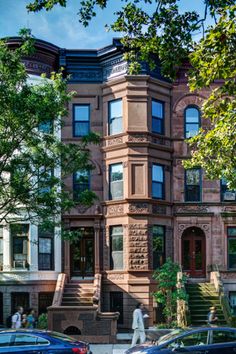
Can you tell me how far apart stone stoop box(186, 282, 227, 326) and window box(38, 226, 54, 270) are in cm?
661

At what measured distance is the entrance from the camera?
30516 mm

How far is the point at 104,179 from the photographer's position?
30.8 metres

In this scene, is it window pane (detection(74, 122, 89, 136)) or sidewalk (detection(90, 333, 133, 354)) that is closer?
sidewalk (detection(90, 333, 133, 354))

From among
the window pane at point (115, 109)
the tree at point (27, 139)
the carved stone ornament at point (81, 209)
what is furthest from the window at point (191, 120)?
the tree at point (27, 139)

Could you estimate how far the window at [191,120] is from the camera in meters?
31.7

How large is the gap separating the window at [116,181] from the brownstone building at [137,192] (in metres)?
0.05

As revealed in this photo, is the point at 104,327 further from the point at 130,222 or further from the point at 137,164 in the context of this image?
the point at 137,164

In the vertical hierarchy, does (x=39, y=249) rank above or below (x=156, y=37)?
below

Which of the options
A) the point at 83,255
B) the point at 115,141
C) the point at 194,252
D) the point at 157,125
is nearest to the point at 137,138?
the point at 115,141

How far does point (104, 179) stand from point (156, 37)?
15576 mm

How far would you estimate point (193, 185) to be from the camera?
31.5 metres

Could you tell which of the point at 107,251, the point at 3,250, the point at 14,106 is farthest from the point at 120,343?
the point at 14,106

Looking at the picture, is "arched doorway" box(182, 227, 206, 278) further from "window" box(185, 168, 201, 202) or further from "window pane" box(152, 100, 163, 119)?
"window pane" box(152, 100, 163, 119)

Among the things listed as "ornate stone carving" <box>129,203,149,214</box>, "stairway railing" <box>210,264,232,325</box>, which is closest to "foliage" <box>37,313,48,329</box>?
"ornate stone carving" <box>129,203,149,214</box>
